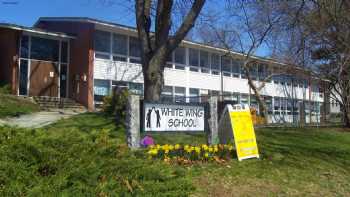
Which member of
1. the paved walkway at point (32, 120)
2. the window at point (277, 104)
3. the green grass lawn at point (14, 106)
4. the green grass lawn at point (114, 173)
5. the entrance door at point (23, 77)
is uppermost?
the entrance door at point (23, 77)

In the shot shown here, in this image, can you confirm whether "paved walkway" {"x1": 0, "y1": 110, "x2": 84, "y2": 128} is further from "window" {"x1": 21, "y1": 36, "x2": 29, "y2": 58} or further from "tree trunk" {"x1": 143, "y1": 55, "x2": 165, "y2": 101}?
"tree trunk" {"x1": 143, "y1": 55, "x2": 165, "y2": 101}

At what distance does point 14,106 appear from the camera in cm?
2109

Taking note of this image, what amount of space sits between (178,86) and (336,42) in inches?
467

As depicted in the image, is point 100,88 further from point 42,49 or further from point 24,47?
point 24,47

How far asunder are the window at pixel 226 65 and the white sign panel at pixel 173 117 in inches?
1047

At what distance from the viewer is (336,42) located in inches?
867

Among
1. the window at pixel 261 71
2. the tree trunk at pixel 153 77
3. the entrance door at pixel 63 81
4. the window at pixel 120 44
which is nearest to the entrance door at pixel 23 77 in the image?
the entrance door at pixel 63 81

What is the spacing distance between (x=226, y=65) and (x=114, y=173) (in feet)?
104

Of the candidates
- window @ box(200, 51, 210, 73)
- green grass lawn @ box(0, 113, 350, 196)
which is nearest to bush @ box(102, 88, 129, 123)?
green grass lawn @ box(0, 113, 350, 196)

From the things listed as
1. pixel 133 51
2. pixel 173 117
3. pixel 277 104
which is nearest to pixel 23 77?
pixel 133 51

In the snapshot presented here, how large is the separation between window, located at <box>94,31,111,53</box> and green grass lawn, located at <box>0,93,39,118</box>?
5197mm

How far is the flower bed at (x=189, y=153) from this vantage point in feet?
27.0

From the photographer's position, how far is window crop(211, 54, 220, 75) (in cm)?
3484

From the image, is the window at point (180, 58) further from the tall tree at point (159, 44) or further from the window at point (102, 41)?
the tall tree at point (159, 44)
